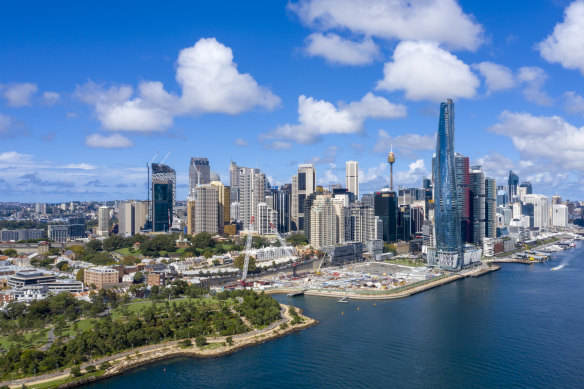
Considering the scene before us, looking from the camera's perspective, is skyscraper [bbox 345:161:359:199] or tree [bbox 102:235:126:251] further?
skyscraper [bbox 345:161:359:199]

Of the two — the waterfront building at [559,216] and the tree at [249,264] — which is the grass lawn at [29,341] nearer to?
the tree at [249,264]

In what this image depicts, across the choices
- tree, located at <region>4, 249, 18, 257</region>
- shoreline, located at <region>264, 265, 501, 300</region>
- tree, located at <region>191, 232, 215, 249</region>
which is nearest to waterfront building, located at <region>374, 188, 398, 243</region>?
tree, located at <region>191, 232, 215, 249</region>

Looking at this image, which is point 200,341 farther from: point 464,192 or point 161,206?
point 161,206

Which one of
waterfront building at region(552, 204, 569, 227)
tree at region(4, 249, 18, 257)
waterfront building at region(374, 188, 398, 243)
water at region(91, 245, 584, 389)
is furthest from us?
waterfront building at region(552, 204, 569, 227)

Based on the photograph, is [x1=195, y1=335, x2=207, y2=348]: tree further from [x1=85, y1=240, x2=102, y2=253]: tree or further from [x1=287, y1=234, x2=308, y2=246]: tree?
[x1=287, y1=234, x2=308, y2=246]: tree

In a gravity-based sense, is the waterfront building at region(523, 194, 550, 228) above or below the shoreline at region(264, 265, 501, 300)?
above

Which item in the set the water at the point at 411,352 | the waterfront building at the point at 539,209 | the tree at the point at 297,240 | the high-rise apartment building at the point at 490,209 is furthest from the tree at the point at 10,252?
the waterfront building at the point at 539,209

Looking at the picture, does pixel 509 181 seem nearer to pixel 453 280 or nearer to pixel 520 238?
pixel 520 238
